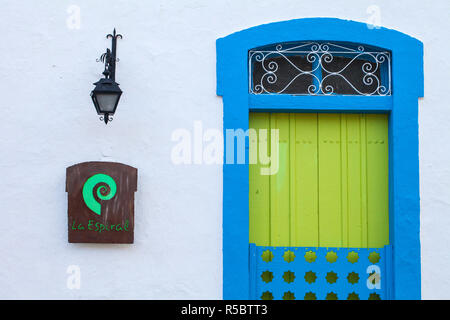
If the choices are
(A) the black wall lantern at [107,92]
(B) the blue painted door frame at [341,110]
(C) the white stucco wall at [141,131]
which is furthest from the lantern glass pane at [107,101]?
(B) the blue painted door frame at [341,110]

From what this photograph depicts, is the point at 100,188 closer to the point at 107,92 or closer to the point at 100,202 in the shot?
the point at 100,202

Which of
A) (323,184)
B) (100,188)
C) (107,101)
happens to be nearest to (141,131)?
(107,101)

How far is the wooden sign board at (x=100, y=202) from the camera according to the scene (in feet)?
14.4

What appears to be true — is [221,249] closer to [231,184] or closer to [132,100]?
[231,184]

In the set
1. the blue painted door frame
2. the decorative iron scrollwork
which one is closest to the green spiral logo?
the blue painted door frame

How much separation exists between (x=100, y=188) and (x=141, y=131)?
57 centimetres

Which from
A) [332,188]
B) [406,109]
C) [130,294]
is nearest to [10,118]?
[130,294]

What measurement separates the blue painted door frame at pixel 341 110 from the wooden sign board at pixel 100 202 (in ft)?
→ 2.61

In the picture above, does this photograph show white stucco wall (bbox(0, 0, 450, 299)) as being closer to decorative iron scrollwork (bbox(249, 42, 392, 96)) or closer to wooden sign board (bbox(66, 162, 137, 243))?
wooden sign board (bbox(66, 162, 137, 243))

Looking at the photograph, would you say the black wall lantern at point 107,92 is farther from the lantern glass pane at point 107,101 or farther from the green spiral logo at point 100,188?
the green spiral logo at point 100,188

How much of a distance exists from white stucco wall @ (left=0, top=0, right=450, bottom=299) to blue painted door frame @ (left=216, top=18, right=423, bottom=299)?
81mm

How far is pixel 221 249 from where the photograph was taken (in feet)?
14.5

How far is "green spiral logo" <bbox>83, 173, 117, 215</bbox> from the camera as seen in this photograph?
4.39m

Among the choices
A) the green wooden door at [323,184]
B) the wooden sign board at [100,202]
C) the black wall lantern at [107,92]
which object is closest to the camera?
the black wall lantern at [107,92]
